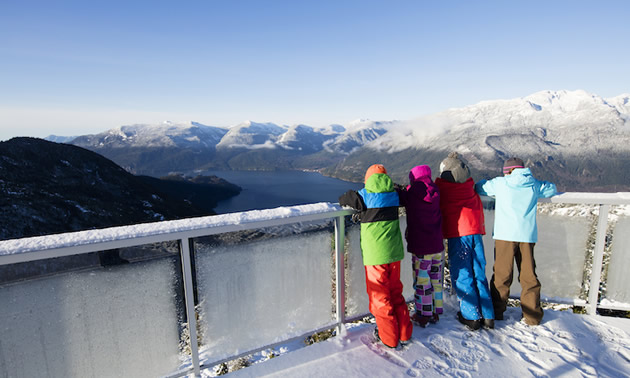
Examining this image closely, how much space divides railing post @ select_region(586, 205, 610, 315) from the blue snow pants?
56.6 inches

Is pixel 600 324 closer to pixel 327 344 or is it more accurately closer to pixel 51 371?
pixel 327 344

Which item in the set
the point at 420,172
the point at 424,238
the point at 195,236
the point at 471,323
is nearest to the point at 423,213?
the point at 424,238

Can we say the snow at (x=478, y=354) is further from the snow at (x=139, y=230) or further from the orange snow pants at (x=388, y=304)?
the snow at (x=139, y=230)

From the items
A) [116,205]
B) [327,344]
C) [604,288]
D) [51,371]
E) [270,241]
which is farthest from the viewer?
[116,205]

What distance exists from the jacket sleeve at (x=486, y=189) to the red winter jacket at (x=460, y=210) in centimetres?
23

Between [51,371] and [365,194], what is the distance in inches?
119

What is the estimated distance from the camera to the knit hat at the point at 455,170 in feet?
12.2

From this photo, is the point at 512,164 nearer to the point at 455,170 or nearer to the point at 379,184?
the point at 455,170

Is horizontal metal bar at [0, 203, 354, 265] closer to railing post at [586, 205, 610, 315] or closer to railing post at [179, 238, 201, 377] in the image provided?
railing post at [179, 238, 201, 377]

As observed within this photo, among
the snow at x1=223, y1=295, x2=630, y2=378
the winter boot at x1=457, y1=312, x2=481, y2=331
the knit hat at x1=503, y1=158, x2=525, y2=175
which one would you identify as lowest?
the snow at x1=223, y1=295, x2=630, y2=378

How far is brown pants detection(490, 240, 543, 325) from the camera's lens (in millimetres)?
3777

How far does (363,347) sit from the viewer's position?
3.42 m

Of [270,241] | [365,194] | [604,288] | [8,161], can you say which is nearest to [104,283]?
[270,241]

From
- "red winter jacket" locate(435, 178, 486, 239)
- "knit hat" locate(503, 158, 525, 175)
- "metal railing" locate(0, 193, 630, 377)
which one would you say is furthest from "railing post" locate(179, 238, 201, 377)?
"knit hat" locate(503, 158, 525, 175)
